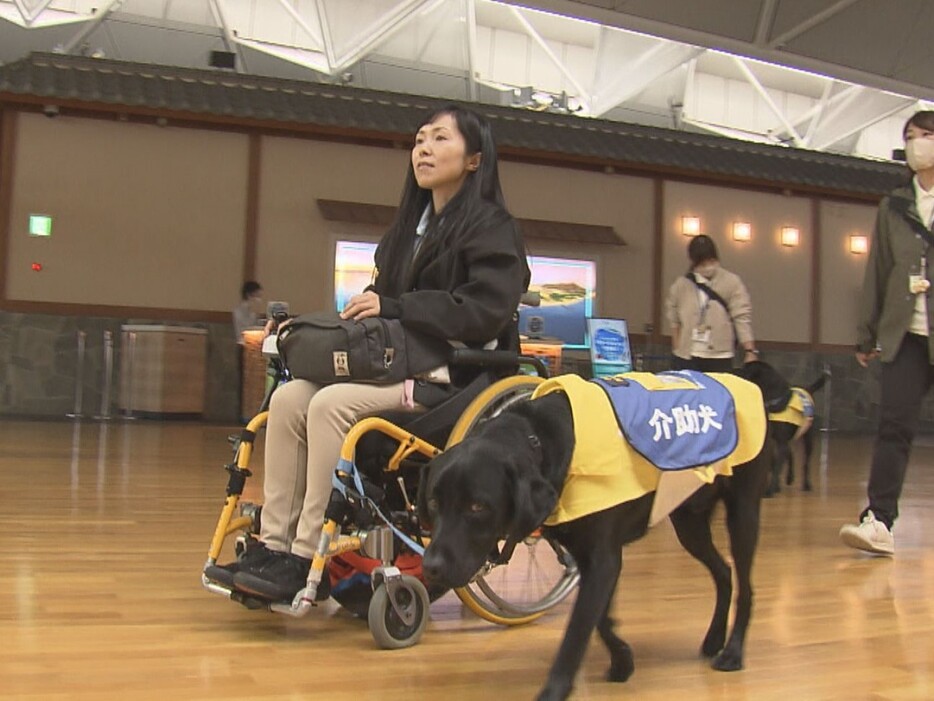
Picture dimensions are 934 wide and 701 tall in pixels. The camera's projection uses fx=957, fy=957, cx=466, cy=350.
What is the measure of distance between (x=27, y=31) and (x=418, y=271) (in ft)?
37.6

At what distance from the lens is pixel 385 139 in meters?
10.6

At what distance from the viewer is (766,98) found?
13055mm

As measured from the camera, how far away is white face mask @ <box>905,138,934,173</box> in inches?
131

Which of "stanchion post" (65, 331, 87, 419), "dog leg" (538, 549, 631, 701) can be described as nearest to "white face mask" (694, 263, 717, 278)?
"dog leg" (538, 549, 631, 701)

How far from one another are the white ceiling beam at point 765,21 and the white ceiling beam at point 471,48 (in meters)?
3.68

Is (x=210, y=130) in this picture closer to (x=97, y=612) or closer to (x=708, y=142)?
(x=708, y=142)

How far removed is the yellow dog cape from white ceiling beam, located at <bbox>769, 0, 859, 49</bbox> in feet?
28.7

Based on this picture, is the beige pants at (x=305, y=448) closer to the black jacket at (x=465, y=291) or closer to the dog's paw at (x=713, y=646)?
the black jacket at (x=465, y=291)

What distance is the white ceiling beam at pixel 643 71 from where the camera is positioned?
1148 cm

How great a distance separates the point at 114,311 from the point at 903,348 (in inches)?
322

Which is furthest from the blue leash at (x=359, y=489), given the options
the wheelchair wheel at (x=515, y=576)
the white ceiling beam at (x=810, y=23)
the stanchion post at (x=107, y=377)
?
the white ceiling beam at (x=810, y=23)

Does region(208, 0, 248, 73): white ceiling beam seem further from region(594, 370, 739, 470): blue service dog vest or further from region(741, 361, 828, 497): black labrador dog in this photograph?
region(594, 370, 739, 470): blue service dog vest

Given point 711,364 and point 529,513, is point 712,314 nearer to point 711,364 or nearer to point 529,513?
point 711,364

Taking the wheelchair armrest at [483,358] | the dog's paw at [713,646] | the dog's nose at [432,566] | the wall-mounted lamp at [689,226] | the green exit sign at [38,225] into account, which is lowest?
the dog's paw at [713,646]
